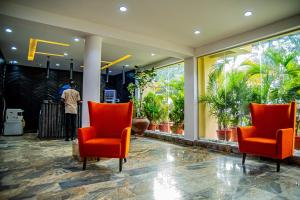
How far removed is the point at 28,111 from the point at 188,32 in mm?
7766

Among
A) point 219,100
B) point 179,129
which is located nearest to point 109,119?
point 219,100

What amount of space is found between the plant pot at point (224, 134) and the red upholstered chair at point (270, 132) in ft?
4.49

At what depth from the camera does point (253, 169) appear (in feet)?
11.0

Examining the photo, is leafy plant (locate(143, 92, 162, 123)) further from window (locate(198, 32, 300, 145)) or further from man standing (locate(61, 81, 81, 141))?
man standing (locate(61, 81, 81, 141))

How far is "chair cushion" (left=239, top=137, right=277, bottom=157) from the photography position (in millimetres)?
3203

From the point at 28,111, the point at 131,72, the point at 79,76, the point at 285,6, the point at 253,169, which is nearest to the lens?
the point at 253,169

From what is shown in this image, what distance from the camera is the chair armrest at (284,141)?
3.14 meters

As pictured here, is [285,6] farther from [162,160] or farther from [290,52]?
[162,160]

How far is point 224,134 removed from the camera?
5.39 meters

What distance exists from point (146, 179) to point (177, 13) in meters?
3.01

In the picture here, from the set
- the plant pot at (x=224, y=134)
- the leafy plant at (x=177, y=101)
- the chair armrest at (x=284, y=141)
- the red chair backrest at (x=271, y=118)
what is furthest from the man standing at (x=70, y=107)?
the chair armrest at (x=284, y=141)

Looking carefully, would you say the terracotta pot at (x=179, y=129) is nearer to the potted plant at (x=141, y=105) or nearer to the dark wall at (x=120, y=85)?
the potted plant at (x=141, y=105)

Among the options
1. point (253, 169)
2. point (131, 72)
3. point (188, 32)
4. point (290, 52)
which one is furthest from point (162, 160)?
point (131, 72)

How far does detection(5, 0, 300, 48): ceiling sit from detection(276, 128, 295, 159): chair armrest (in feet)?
7.11
